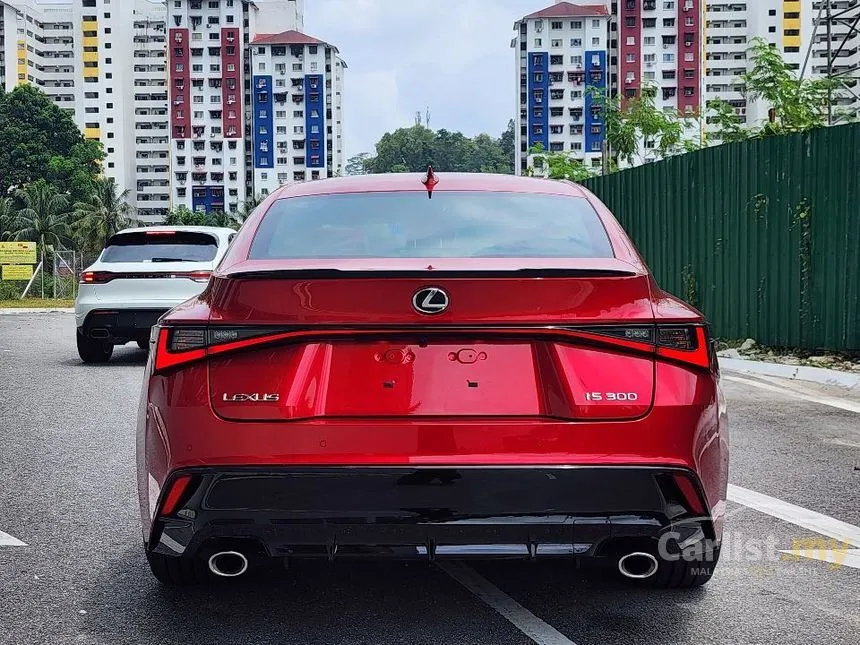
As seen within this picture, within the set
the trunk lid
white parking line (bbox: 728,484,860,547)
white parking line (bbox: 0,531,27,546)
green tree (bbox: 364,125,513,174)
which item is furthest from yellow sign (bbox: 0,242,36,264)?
→ green tree (bbox: 364,125,513,174)

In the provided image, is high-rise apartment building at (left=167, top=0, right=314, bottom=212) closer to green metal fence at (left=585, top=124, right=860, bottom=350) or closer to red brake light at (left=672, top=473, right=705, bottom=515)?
green metal fence at (left=585, top=124, right=860, bottom=350)

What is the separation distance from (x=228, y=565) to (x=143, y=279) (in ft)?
32.3

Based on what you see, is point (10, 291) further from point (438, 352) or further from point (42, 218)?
point (438, 352)

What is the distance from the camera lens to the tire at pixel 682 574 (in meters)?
3.77

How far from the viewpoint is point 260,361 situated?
3.26 metres

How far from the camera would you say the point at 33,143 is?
308 feet

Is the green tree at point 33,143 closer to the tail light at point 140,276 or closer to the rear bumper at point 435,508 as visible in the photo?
the tail light at point 140,276

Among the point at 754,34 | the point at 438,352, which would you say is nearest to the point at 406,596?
the point at 438,352

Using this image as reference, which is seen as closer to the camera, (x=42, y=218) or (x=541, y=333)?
(x=541, y=333)

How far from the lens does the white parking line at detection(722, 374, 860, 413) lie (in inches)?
351

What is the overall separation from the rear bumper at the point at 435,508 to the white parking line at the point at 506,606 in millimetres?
354

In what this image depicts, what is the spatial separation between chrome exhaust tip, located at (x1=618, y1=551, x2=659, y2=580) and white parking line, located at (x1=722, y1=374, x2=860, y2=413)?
562 cm

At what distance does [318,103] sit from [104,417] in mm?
132534

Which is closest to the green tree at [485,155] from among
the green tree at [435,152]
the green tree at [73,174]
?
the green tree at [435,152]
